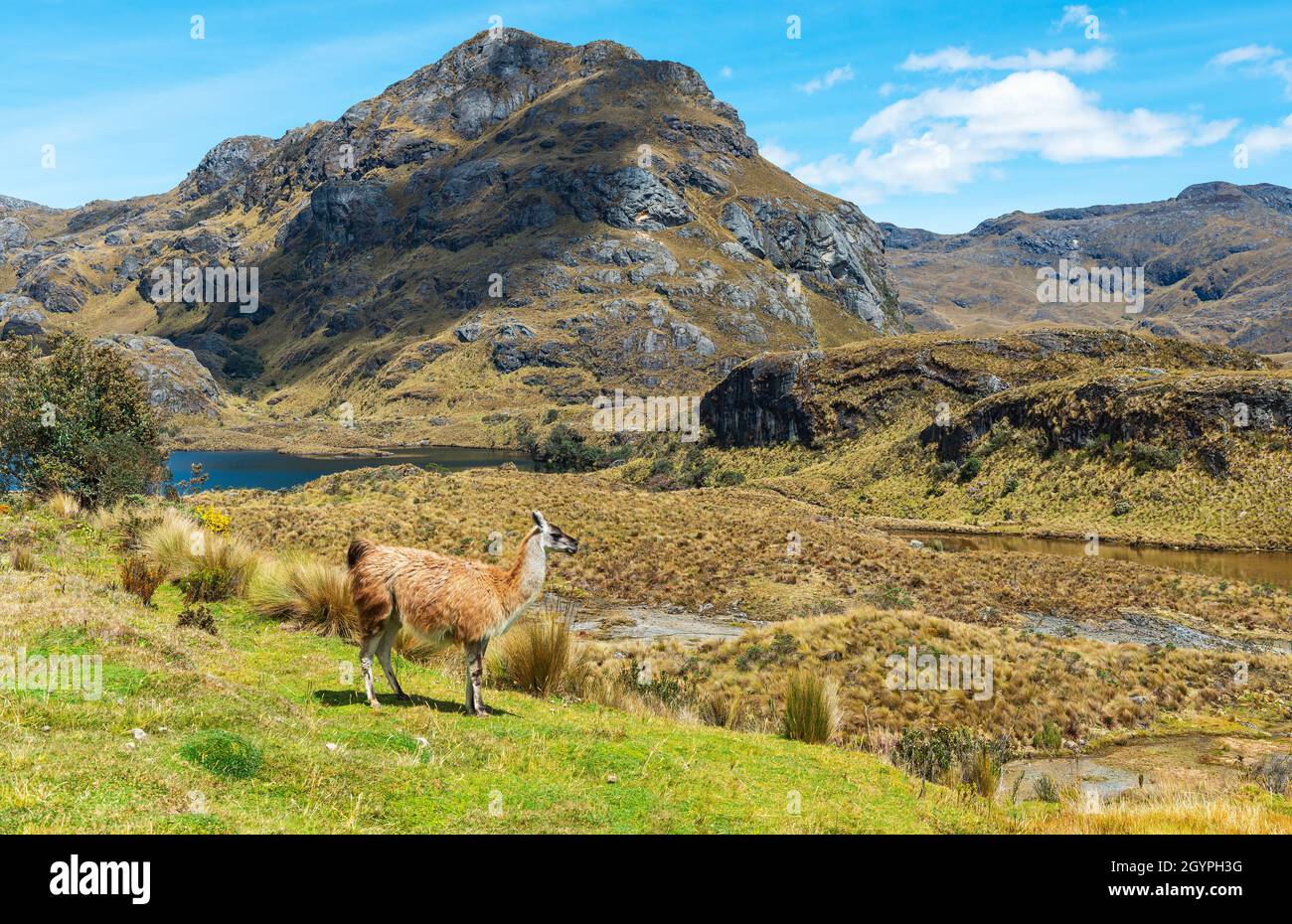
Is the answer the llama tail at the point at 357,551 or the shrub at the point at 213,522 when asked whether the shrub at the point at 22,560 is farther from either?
the llama tail at the point at 357,551

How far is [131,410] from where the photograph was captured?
31.6m

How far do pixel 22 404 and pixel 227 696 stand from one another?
27165 millimetres

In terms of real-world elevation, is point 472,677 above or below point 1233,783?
above

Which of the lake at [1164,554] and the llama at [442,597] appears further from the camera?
the lake at [1164,554]

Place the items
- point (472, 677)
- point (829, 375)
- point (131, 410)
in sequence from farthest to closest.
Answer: point (829, 375)
point (131, 410)
point (472, 677)

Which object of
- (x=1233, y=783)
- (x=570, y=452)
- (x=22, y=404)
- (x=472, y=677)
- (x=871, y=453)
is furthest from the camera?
(x=570, y=452)

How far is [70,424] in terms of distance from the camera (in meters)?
29.8

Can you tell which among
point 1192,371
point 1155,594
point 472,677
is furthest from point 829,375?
point 472,677

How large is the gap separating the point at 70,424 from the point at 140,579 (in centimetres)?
1691

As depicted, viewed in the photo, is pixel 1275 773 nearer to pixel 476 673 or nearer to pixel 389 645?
pixel 476 673

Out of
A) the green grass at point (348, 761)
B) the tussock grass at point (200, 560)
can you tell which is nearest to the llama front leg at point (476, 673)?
the green grass at point (348, 761)
